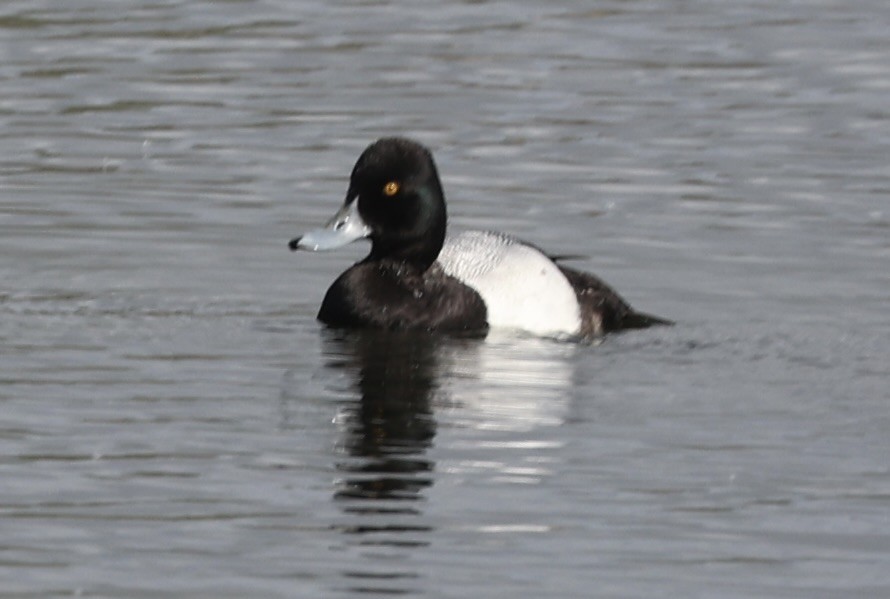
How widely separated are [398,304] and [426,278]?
1.00 ft

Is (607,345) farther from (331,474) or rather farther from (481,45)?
(481,45)

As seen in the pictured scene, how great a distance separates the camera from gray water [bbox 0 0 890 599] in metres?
6.68

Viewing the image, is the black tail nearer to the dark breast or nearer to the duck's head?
the dark breast

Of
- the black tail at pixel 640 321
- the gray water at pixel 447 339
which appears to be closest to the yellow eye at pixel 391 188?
the gray water at pixel 447 339

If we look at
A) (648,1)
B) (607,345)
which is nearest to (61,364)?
(607,345)

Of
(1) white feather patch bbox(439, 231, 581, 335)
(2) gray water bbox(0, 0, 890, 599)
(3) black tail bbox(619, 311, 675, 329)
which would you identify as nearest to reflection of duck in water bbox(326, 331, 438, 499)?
(2) gray water bbox(0, 0, 890, 599)

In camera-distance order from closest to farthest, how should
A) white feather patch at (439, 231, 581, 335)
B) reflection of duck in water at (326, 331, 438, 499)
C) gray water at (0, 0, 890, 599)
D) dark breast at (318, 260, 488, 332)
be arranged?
gray water at (0, 0, 890, 599) < reflection of duck in water at (326, 331, 438, 499) < dark breast at (318, 260, 488, 332) < white feather patch at (439, 231, 581, 335)

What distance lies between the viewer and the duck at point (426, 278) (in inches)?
398

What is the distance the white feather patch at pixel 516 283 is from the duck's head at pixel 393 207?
0.19 meters

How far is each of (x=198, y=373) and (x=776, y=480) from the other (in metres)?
2.59

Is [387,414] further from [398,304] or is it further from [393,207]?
[393,207]

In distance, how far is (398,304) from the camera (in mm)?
10094

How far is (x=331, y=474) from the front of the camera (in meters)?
7.45

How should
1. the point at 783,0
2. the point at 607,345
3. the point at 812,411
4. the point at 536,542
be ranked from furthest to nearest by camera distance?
the point at 783,0 → the point at 607,345 → the point at 812,411 → the point at 536,542
